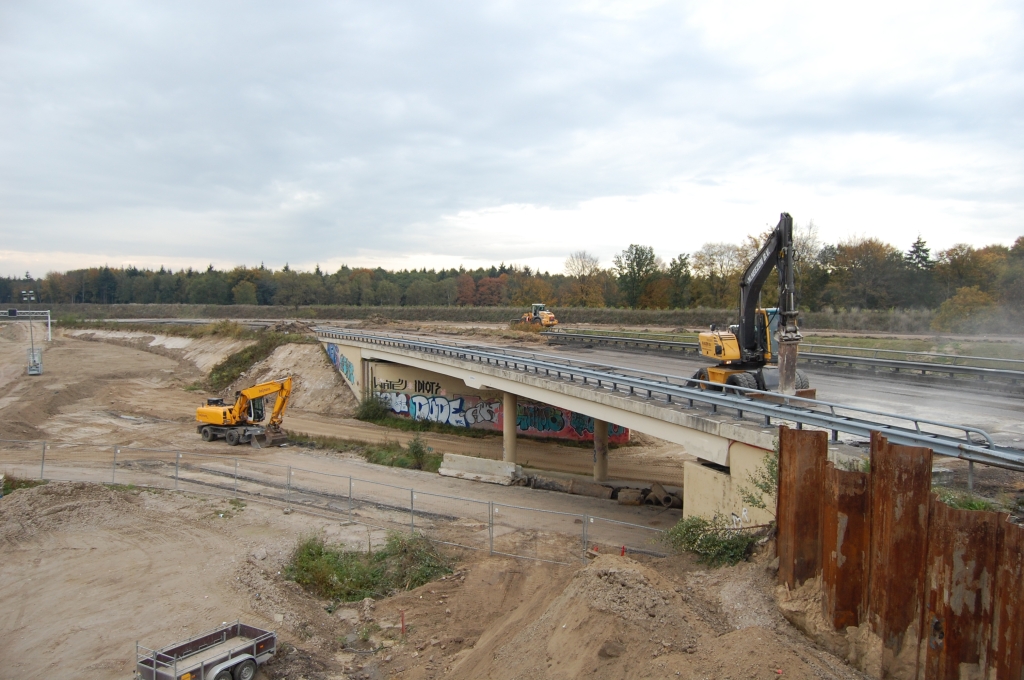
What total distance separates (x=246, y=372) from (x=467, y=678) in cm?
5842

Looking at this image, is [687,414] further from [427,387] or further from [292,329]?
[292,329]

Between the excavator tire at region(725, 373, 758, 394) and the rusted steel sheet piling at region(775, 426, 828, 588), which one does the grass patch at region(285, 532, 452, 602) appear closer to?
the rusted steel sheet piling at region(775, 426, 828, 588)

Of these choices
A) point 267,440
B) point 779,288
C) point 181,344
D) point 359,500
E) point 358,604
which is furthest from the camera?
point 181,344

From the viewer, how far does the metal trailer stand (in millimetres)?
12156

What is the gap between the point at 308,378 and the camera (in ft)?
193

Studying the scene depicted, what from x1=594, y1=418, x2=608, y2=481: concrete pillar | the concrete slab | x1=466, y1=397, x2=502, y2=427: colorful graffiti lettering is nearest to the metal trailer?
the concrete slab

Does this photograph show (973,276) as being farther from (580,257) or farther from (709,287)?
(580,257)

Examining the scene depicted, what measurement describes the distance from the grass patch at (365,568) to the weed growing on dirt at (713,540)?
656 cm

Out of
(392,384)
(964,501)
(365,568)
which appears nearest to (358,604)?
(365,568)

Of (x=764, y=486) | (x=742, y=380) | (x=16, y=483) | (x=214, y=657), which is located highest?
(x=742, y=380)

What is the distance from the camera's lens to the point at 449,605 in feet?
52.8

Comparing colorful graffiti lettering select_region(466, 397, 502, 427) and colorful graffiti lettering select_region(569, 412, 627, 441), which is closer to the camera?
colorful graffiti lettering select_region(569, 412, 627, 441)

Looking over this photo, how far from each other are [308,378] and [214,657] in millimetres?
47979

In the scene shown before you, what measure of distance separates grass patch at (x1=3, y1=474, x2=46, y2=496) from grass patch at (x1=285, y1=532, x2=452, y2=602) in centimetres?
1533
